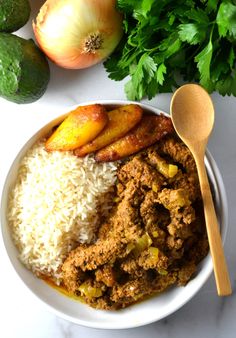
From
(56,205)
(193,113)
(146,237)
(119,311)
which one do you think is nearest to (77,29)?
(193,113)

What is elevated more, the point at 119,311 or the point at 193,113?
the point at 193,113

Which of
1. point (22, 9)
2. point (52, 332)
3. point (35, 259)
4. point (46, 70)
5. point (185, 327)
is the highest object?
point (22, 9)

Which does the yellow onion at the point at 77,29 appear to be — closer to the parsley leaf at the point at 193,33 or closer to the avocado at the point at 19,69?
the avocado at the point at 19,69

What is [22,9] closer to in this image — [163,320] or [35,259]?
[35,259]

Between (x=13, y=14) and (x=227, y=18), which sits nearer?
(x=227, y=18)

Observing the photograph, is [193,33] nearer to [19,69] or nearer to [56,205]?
[19,69]

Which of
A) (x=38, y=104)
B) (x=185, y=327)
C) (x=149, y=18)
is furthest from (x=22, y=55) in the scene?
(x=185, y=327)

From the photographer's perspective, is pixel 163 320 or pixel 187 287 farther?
pixel 163 320

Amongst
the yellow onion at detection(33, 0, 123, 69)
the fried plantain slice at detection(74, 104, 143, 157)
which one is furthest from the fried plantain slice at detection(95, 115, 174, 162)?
the yellow onion at detection(33, 0, 123, 69)
